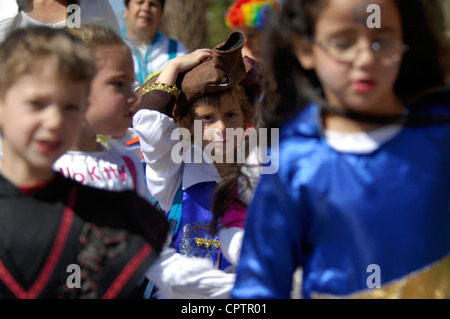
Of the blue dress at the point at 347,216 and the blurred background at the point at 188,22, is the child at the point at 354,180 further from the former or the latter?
the blurred background at the point at 188,22

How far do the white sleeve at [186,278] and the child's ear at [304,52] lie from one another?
79cm

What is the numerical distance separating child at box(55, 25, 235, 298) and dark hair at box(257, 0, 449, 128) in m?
0.53

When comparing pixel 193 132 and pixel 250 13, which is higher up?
pixel 250 13

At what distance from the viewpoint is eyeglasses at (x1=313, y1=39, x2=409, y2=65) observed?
6.04ft

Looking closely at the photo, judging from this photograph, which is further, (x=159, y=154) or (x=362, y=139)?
(x=159, y=154)

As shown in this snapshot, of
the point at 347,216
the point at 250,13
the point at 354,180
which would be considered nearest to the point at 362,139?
the point at 354,180

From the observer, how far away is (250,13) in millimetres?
6988

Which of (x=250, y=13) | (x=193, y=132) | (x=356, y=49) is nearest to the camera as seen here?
(x=356, y=49)

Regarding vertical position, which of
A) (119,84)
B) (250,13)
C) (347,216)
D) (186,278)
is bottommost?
(186,278)

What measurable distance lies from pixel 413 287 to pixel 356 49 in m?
0.75

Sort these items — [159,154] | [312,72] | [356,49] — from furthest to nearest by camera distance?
[159,154]
[312,72]
[356,49]

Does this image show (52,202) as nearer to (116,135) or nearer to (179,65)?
(116,135)

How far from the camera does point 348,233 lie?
1.86m

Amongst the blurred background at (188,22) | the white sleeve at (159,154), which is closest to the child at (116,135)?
the white sleeve at (159,154)
